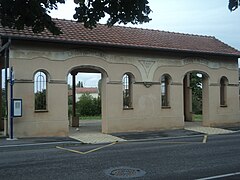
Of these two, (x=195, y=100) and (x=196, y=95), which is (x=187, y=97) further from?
(x=196, y=95)

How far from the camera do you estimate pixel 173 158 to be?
10.3 m

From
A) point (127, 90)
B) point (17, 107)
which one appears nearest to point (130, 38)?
point (127, 90)

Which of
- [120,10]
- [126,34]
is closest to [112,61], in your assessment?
[126,34]

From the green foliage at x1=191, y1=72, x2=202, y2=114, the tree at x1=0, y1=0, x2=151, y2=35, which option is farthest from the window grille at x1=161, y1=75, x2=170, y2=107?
the green foliage at x1=191, y1=72, x2=202, y2=114

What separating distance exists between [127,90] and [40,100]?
4719mm

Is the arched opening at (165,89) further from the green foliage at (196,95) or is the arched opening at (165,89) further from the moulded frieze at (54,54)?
the green foliage at (196,95)

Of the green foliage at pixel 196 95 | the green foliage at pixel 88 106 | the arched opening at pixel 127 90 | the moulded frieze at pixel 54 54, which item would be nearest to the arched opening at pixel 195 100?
the green foliage at pixel 196 95

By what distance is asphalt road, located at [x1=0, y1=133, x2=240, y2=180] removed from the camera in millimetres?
8125

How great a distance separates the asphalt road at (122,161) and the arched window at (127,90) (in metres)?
5.49

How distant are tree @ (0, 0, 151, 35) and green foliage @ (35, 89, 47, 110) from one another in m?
10.9

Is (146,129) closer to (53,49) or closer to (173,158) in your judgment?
(53,49)

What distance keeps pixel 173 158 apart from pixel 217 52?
40.6 feet

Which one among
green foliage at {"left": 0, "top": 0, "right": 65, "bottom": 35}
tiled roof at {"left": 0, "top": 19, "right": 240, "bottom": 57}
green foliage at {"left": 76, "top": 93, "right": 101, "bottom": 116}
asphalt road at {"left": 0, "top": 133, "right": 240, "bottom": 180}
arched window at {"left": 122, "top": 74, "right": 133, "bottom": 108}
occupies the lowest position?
asphalt road at {"left": 0, "top": 133, "right": 240, "bottom": 180}

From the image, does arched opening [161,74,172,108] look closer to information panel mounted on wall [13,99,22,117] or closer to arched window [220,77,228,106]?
arched window [220,77,228,106]
